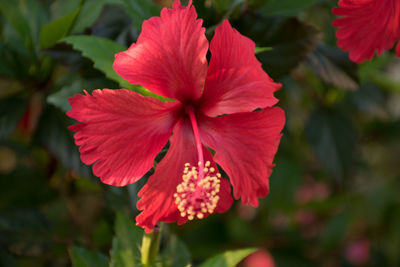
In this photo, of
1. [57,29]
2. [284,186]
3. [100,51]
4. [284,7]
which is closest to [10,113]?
[57,29]

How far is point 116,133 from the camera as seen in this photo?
47cm

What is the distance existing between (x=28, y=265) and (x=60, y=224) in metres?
0.13

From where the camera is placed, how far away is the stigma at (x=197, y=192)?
0.47m

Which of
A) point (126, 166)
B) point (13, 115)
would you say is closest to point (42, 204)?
point (13, 115)

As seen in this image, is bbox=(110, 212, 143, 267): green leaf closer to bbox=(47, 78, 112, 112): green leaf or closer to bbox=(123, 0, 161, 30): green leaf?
bbox=(47, 78, 112, 112): green leaf

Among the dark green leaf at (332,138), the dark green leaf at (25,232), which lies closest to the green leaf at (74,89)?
the dark green leaf at (25,232)

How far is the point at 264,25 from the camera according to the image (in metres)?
0.67

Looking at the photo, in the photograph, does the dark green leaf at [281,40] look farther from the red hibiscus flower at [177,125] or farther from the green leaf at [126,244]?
the green leaf at [126,244]

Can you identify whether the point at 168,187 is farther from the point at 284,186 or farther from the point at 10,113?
the point at 284,186

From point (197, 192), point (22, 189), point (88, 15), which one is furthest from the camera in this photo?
point (22, 189)

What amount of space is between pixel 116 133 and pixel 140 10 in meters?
0.23

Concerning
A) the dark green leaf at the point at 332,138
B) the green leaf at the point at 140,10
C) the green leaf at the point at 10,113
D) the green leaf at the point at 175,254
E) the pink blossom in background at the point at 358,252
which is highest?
the green leaf at the point at 140,10

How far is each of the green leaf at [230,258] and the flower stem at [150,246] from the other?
98mm

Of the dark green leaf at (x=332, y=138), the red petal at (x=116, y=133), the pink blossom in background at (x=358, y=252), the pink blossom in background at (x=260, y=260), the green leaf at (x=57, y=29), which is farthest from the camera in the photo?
the pink blossom in background at (x=260, y=260)
